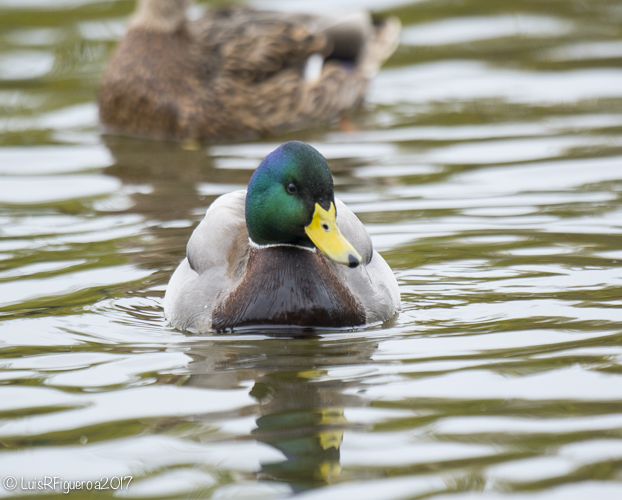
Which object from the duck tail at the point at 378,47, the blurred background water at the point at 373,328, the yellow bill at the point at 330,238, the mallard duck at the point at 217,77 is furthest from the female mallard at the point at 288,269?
the duck tail at the point at 378,47

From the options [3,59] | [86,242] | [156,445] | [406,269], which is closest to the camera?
[156,445]

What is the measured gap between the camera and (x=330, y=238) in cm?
554

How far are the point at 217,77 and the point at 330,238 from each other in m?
4.86

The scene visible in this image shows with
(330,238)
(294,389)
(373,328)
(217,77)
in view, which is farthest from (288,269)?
(217,77)

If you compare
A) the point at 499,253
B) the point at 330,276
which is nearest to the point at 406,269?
the point at 499,253

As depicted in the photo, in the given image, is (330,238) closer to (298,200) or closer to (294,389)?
(298,200)

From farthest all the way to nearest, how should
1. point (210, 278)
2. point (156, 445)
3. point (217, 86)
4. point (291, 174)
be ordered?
point (217, 86) → point (210, 278) → point (291, 174) → point (156, 445)

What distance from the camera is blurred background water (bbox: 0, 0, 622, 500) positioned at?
418 cm

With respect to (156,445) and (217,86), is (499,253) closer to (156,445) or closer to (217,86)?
(156,445)

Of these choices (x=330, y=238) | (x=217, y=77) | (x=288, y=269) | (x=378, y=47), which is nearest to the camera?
(x=330, y=238)

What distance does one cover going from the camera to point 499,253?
687cm

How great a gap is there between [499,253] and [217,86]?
4.04 metres

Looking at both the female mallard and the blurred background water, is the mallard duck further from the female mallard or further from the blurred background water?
the female mallard

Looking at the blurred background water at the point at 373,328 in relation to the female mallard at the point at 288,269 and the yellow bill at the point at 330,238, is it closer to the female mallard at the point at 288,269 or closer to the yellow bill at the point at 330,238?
the female mallard at the point at 288,269
